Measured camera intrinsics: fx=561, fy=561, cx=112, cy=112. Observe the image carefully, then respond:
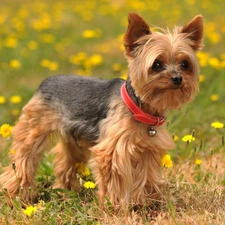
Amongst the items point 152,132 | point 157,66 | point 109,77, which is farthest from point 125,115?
point 109,77

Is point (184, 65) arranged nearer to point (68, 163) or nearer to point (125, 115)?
point (125, 115)

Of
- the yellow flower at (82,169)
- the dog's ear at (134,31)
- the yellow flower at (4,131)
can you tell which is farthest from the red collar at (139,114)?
the yellow flower at (4,131)

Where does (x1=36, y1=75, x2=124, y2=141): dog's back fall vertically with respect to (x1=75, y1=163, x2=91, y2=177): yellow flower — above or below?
above

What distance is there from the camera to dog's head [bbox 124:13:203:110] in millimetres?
4484

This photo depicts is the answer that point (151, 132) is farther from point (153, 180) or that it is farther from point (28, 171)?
point (28, 171)

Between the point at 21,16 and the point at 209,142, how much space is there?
890cm

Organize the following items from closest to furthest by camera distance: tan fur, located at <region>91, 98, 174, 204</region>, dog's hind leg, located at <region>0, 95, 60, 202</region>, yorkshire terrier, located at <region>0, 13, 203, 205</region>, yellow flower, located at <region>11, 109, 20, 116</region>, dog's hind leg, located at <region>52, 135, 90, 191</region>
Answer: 1. yorkshire terrier, located at <region>0, 13, 203, 205</region>
2. tan fur, located at <region>91, 98, 174, 204</region>
3. dog's hind leg, located at <region>0, 95, 60, 202</region>
4. dog's hind leg, located at <region>52, 135, 90, 191</region>
5. yellow flower, located at <region>11, 109, 20, 116</region>

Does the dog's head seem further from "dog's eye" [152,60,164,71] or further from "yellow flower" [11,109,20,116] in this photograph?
"yellow flower" [11,109,20,116]

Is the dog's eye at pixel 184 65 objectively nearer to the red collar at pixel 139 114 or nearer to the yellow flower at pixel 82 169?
the red collar at pixel 139 114

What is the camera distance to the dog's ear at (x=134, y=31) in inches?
181

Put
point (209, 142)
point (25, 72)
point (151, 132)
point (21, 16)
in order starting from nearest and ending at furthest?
point (151, 132) → point (209, 142) → point (25, 72) → point (21, 16)

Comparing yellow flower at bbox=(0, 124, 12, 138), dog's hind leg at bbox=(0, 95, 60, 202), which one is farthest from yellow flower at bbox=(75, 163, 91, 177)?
yellow flower at bbox=(0, 124, 12, 138)

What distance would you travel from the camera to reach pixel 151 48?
4.51 meters

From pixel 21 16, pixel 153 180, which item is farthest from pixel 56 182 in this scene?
pixel 21 16
